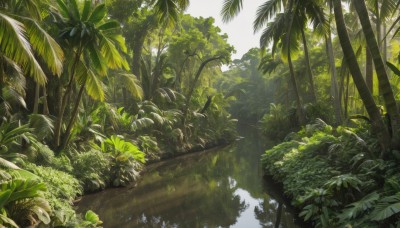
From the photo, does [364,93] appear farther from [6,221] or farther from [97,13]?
[97,13]

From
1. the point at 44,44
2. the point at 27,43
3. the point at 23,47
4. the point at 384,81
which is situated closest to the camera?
the point at 23,47

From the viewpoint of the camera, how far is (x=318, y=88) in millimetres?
26938

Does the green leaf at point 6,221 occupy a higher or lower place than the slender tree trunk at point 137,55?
lower

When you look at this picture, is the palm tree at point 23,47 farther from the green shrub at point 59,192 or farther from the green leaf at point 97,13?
the green shrub at point 59,192

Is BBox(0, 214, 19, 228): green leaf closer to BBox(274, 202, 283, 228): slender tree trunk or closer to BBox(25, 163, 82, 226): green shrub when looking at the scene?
BBox(25, 163, 82, 226): green shrub

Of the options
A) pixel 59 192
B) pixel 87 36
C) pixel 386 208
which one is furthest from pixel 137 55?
pixel 386 208

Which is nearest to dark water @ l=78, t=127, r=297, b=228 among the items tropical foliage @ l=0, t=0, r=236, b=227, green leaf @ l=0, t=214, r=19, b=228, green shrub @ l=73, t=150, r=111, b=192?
green shrub @ l=73, t=150, r=111, b=192

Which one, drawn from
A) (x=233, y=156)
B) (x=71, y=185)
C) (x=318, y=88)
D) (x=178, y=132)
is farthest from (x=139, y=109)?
(x=318, y=88)

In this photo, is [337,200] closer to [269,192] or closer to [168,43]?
[269,192]

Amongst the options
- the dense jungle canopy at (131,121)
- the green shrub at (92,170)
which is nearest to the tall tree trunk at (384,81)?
the dense jungle canopy at (131,121)

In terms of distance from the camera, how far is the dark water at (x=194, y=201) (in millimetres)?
8656

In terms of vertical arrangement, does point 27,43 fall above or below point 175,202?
above

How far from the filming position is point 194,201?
10.6 m

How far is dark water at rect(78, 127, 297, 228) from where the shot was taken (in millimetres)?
8656
